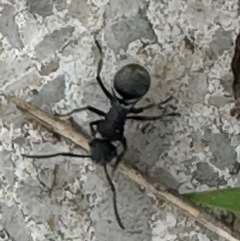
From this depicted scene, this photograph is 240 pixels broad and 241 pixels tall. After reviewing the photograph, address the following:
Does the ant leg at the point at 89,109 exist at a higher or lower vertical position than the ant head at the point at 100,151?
higher

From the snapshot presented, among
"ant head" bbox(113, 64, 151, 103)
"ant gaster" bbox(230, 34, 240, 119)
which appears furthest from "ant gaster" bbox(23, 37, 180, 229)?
"ant gaster" bbox(230, 34, 240, 119)

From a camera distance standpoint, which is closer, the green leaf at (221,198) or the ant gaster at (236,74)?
the green leaf at (221,198)

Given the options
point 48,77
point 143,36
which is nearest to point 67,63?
point 48,77

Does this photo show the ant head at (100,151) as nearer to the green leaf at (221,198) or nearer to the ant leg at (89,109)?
the ant leg at (89,109)

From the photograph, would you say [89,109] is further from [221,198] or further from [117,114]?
[221,198]

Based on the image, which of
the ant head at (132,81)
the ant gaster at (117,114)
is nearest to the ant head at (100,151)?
the ant gaster at (117,114)

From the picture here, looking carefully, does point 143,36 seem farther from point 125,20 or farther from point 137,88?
point 137,88
